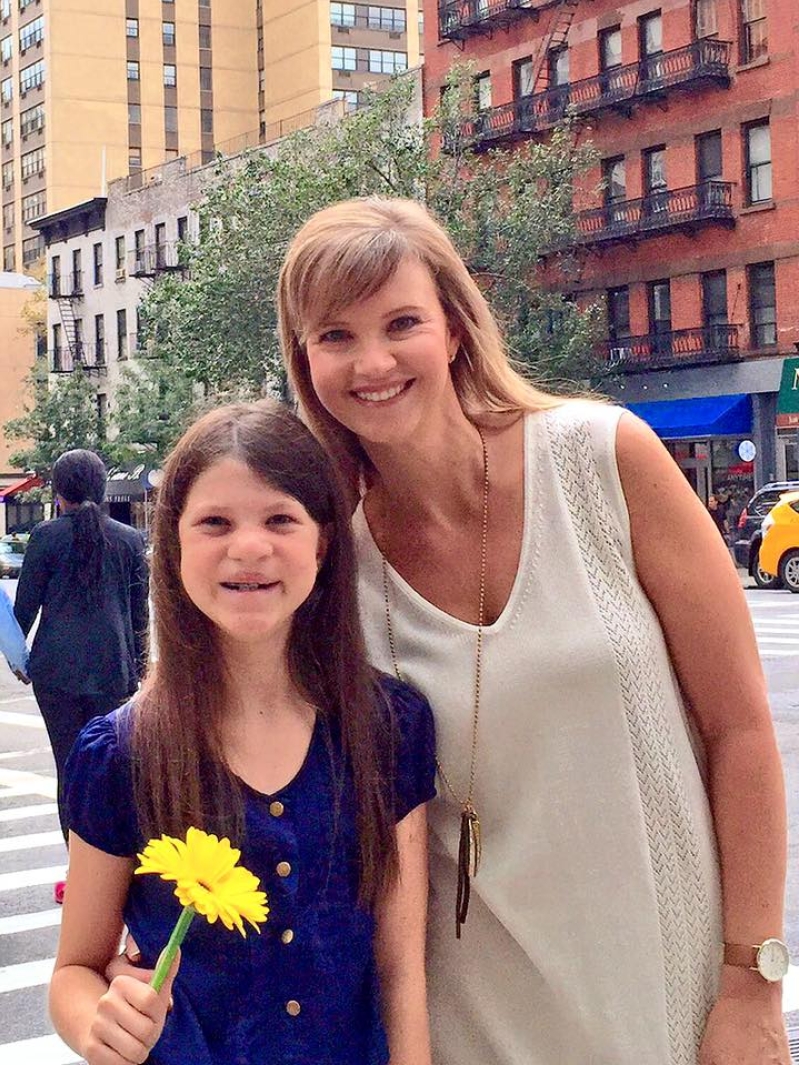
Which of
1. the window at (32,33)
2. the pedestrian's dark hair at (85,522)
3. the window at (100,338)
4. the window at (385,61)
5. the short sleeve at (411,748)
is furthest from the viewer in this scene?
the window at (32,33)

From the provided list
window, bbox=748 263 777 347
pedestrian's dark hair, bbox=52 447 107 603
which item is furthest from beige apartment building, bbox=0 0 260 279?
pedestrian's dark hair, bbox=52 447 107 603

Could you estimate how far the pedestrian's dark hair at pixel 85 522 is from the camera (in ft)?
23.9

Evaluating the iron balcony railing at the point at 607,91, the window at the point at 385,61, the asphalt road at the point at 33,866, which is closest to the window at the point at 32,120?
A: the window at the point at 385,61

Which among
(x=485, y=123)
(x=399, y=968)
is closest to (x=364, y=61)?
(x=485, y=123)

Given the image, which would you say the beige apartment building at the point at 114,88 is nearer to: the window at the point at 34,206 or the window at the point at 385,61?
the window at the point at 34,206

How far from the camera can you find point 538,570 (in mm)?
2176

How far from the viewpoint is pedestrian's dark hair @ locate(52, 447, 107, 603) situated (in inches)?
287

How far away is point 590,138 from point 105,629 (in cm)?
3164

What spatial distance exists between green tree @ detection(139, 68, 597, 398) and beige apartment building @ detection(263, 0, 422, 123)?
148ft

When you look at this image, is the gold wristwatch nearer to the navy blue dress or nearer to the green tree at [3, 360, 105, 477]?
the navy blue dress

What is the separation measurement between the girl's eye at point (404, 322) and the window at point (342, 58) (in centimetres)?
8272

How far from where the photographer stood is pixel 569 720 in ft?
6.93

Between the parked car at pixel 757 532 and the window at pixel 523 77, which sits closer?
the parked car at pixel 757 532

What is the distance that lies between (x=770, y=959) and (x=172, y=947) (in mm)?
907
